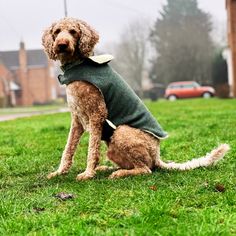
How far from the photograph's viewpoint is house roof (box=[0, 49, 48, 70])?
228 feet

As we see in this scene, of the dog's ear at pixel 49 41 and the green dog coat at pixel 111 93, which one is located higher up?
the dog's ear at pixel 49 41

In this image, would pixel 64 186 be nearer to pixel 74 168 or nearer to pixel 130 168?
pixel 130 168

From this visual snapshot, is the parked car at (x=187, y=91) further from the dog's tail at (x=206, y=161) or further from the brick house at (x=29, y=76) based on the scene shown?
the dog's tail at (x=206, y=161)

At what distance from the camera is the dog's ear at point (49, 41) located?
16.0ft

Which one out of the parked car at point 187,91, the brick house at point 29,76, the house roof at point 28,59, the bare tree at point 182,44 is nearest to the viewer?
the parked car at point 187,91

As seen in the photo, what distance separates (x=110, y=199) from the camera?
3.89m

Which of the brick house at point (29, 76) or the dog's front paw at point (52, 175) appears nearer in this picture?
the dog's front paw at point (52, 175)

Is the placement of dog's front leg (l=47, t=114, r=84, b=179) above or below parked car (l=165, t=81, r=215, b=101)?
above

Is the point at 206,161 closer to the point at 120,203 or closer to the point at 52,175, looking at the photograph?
the point at 52,175

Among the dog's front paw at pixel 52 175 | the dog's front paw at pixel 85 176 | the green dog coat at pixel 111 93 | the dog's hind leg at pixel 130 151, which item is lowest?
the dog's front paw at pixel 52 175

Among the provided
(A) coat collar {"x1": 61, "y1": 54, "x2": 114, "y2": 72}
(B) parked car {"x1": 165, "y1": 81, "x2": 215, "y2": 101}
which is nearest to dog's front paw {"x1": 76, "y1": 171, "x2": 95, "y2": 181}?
(A) coat collar {"x1": 61, "y1": 54, "x2": 114, "y2": 72}

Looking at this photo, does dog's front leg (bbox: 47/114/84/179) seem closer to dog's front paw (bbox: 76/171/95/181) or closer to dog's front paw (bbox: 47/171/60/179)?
dog's front paw (bbox: 47/171/60/179)

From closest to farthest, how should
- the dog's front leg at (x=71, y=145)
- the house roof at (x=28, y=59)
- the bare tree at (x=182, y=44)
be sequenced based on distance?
the dog's front leg at (x=71, y=145), the bare tree at (x=182, y=44), the house roof at (x=28, y=59)

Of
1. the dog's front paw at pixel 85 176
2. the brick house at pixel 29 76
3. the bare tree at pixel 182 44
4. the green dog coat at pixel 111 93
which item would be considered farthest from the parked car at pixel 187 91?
the dog's front paw at pixel 85 176
